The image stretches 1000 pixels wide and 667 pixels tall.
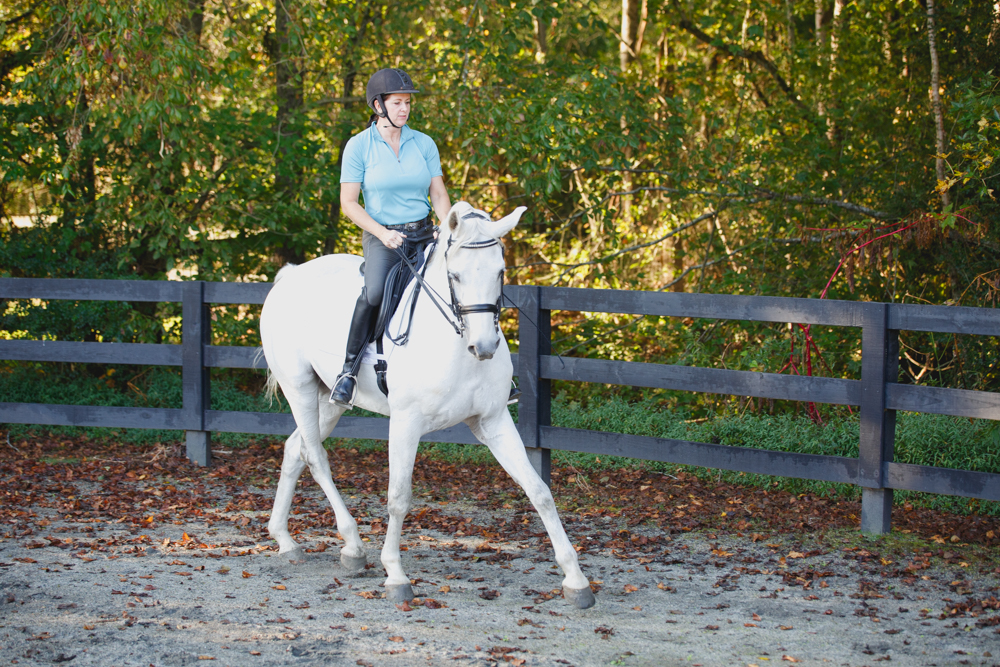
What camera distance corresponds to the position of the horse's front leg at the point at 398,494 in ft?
15.0

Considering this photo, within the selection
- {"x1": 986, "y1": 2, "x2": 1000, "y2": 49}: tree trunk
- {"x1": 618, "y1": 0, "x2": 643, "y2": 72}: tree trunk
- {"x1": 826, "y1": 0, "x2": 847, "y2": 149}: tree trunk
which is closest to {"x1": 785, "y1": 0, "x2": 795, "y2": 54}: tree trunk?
{"x1": 826, "y1": 0, "x2": 847, "y2": 149}: tree trunk

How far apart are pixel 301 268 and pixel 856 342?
18.5ft

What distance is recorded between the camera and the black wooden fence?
531cm

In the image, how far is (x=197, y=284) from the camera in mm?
7496

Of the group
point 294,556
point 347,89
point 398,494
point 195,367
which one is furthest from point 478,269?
point 347,89

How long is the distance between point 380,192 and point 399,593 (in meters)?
2.09

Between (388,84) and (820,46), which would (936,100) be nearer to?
(820,46)

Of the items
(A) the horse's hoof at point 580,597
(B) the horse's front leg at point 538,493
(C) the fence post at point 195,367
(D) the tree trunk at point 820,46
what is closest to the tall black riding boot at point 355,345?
(B) the horse's front leg at point 538,493

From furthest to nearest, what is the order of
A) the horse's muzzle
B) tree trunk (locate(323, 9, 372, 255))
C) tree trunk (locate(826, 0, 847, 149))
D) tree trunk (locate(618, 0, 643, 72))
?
1. tree trunk (locate(618, 0, 643, 72))
2. tree trunk (locate(323, 9, 372, 255))
3. tree trunk (locate(826, 0, 847, 149))
4. the horse's muzzle

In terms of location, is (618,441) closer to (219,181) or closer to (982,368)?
(982,368)

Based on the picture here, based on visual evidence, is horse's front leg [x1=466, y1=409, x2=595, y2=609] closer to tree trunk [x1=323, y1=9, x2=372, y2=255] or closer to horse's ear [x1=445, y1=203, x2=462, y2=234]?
horse's ear [x1=445, y1=203, x2=462, y2=234]

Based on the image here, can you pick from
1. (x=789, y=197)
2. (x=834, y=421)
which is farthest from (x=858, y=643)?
(x=789, y=197)

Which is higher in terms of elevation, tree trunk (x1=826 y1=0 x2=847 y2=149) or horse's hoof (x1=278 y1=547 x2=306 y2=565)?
tree trunk (x1=826 y1=0 x2=847 y2=149)

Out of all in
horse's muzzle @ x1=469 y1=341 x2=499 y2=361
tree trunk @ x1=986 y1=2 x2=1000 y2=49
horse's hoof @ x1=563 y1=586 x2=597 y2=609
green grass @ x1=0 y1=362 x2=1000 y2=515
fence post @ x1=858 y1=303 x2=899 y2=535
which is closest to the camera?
horse's muzzle @ x1=469 y1=341 x2=499 y2=361
